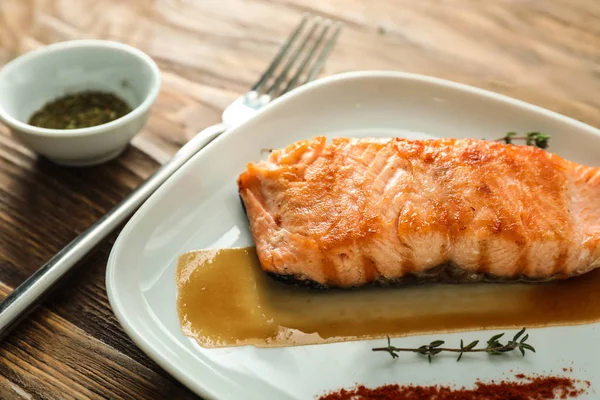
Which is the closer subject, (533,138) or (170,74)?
(533,138)

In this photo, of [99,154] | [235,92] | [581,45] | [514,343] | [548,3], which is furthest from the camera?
[548,3]

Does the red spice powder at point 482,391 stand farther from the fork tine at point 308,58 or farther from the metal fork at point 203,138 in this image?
the fork tine at point 308,58

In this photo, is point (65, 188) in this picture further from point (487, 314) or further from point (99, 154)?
point (487, 314)

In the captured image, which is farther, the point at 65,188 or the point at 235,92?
the point at 235,92

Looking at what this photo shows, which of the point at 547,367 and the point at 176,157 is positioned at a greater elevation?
the point at 547,367

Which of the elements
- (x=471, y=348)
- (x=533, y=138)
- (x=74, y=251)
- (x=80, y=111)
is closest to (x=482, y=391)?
(x=471, y=348)

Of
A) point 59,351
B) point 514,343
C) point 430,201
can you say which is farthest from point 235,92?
point 514,343

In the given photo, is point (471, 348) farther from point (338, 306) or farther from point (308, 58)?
point (308, 58)

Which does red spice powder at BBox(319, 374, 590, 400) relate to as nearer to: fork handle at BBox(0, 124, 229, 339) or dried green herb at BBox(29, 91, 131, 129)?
fork handle at BBox(0, 124, 229, 339)
